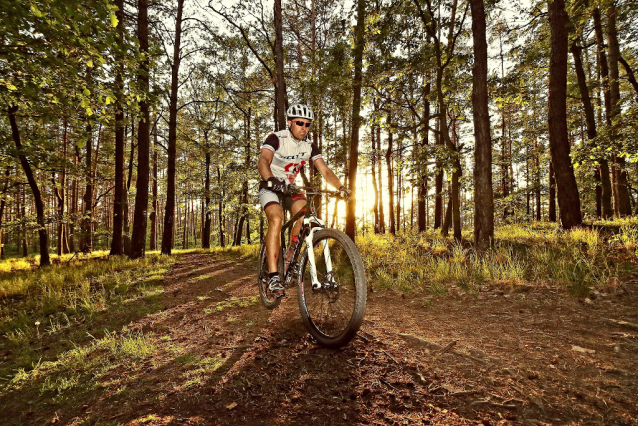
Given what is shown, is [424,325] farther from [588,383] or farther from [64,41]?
[64,41]

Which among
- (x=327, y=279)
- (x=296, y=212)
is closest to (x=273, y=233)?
(x=296, y=212)

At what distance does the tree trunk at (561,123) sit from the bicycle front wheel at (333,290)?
26.2 ft

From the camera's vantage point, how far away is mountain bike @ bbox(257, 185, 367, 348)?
2.97 metres

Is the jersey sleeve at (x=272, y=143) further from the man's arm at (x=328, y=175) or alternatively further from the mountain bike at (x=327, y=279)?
the mountain bike at (x=327, y=279)

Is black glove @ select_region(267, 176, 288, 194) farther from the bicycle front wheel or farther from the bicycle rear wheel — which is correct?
the bicycle rear wheel

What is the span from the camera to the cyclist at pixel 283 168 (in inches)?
155

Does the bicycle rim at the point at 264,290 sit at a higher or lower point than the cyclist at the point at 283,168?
lower

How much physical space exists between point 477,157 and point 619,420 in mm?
6798

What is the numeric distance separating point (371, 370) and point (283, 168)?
3.02 m

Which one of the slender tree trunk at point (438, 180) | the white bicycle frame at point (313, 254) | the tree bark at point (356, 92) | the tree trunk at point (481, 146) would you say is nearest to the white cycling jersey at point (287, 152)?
the white bicycle frame at point (313, 254)

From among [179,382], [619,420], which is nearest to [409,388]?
[619,420]

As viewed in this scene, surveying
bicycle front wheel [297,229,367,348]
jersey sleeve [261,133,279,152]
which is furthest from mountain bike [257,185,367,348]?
jersey sleeve [261,133,279,152]

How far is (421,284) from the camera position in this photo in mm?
5551

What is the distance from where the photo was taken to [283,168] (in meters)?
4.36
